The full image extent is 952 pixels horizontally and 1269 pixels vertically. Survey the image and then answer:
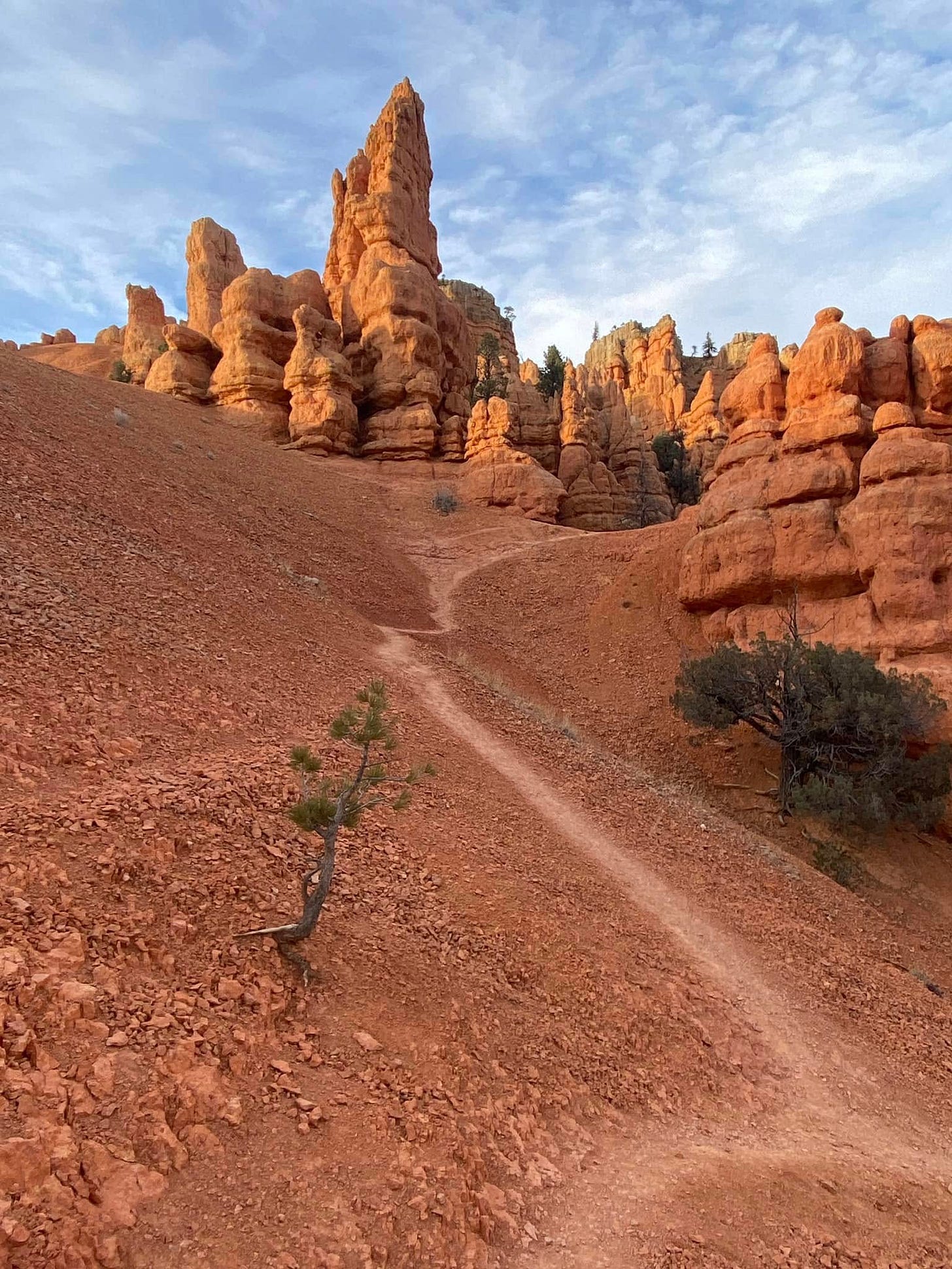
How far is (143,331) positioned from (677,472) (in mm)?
39182

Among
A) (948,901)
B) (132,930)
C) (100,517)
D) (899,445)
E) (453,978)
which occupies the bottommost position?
(948,901)

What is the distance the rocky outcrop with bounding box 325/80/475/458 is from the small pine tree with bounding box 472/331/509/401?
55.4 inches

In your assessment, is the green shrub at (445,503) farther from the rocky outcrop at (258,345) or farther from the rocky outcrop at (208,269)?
the rocky outcrop at (208,269)

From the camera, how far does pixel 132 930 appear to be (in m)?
4.73

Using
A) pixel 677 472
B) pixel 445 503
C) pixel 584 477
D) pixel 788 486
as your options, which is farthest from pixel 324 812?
pixel 677 472

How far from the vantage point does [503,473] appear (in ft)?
109

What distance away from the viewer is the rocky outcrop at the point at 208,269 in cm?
4716

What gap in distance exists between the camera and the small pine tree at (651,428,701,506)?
4797 cm

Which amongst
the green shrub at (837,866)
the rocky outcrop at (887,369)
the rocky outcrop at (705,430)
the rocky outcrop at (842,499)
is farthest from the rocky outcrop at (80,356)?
the green shrub at (837,866)

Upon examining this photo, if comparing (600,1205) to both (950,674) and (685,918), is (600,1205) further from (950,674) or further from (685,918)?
(950,674)

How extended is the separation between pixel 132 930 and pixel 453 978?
8.84 ft

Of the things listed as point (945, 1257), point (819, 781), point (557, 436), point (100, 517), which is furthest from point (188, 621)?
point (557, 436)

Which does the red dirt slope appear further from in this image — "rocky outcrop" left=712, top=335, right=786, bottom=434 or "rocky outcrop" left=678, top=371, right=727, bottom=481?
"rocky outcrop" left=678, top=371, right=727, bottom=481

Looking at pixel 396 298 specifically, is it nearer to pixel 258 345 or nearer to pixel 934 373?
pixel 258 345
